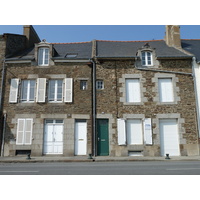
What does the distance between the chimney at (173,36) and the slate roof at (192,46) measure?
0.80 metres

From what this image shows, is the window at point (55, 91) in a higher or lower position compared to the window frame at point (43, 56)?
lower

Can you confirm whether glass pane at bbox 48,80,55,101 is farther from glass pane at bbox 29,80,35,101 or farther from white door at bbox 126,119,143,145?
white door at bbox 126,119,143,145

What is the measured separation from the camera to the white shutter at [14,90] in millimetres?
12773

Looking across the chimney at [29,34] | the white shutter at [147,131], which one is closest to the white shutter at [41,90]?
the chimney at [29,34]

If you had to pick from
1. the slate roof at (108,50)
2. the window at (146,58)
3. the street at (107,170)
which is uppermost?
the slate roof at (108,50)

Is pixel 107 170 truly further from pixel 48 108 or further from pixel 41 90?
pixel 41 90

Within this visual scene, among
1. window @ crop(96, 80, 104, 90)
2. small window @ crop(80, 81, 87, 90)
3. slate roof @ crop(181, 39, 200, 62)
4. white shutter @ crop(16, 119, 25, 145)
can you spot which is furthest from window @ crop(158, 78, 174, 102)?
white shutter @ crop(16, 119, 25, 145)

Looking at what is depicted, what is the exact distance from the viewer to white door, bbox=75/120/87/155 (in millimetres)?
12211

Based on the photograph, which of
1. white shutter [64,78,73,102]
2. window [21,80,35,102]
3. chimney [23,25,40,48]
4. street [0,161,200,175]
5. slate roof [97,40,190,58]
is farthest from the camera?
chimney [23,25,40,48]

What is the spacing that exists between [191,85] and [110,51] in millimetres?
5897

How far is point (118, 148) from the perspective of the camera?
12.1 meters

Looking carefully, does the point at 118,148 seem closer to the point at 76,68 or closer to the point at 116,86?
the point at 116,86

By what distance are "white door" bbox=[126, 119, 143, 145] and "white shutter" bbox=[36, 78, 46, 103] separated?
5643 mm

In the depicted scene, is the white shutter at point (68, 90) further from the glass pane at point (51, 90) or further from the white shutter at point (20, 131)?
the white shutter at point (20, 131)
